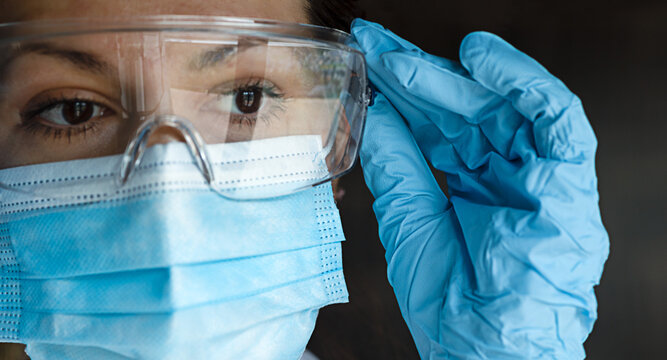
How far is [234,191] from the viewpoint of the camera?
39.8 inches

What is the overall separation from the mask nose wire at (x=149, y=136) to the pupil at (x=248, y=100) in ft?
0.49

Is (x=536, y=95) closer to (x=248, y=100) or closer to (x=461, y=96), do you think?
(x=461, y=96)

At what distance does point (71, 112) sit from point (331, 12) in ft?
2.27

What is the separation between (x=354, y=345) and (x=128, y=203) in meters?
1.25

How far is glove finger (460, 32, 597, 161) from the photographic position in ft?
3.24

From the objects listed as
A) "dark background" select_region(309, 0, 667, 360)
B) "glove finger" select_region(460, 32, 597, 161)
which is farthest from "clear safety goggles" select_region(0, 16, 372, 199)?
"dark background" select_region(309, 0, 667, 360)

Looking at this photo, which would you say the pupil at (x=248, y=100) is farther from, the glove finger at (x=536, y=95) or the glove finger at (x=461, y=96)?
the glove finger at (x=536, y=95)

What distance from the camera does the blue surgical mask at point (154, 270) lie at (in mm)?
935

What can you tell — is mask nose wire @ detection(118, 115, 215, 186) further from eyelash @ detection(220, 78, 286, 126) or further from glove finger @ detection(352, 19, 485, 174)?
glove finger @ detection(352, 19, 485, 174)

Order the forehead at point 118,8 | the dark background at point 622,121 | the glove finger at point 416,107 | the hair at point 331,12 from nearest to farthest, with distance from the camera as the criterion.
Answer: the forehead at point 118,8, the glove finger at point 416,107, the hair at point 331,12, the dark background at point 622,121

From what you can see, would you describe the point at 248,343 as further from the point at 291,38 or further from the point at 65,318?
the point at 291,38

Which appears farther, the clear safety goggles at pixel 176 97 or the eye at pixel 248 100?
the eye at pixel 248 100

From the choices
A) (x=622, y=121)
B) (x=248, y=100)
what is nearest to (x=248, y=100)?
(x=248, y=100)

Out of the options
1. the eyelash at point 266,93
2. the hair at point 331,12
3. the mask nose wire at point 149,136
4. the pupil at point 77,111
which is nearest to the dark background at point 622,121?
the hair at point 331,12
